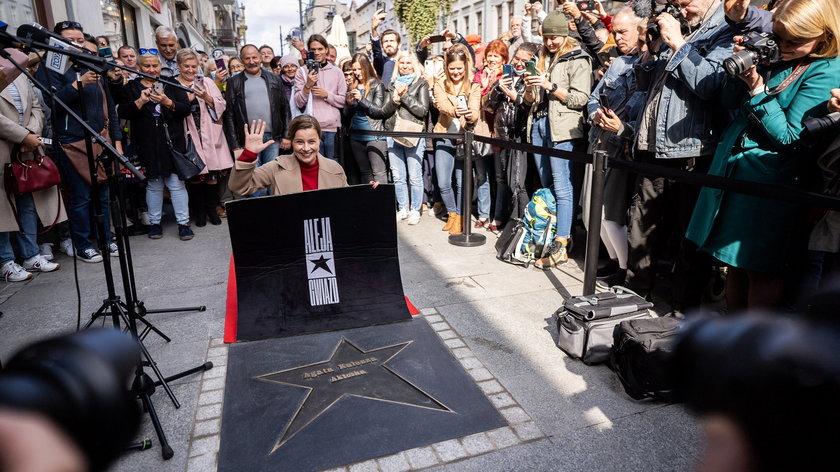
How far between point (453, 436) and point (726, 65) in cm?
244

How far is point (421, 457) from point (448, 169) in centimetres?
462

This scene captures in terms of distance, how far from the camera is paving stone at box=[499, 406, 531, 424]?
2.68 m

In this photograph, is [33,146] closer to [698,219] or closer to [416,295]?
[416,295]

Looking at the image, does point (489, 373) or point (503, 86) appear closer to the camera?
point (489, 373)

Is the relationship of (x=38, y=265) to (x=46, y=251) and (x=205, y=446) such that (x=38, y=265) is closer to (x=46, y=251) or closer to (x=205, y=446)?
(x=46, y=251)

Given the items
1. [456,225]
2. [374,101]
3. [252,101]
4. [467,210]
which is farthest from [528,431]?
[252,101]

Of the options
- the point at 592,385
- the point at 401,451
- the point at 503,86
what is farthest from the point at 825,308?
the point at 503,86

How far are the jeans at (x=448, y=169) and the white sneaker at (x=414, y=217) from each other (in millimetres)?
549

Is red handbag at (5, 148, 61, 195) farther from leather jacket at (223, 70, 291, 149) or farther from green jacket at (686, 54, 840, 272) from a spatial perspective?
green jacket at (686, 54, 840, 272)

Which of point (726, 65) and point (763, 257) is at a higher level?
point (726, 65)

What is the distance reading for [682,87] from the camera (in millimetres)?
3578

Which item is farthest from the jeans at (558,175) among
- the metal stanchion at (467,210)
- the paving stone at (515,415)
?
the paving stone at (515,415)

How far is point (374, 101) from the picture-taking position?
6.80 metres

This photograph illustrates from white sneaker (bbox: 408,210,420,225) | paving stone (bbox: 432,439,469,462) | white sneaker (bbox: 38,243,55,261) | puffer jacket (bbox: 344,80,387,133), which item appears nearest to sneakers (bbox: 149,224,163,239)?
white sneaker (bbox: 38,243,55,261)
